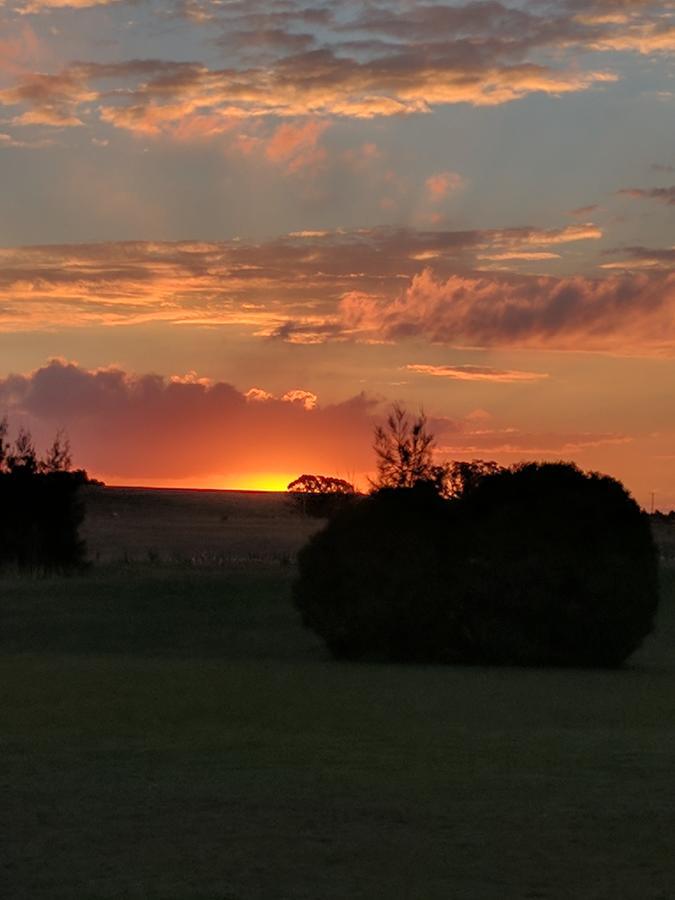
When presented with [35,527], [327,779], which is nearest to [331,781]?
[327,779]

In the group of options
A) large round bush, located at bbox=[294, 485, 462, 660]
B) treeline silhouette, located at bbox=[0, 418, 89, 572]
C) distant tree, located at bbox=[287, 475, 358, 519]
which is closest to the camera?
large round bush, located at bbox=[294, 485, 462, 660]

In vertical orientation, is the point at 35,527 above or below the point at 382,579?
above

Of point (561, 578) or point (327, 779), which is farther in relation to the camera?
point (561, 578)

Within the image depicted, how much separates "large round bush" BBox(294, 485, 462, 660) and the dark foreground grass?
1309mm

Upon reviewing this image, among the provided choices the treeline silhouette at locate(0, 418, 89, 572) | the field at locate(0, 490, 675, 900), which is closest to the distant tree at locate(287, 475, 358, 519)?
the treeline silhouette at locate(0, 418, 89, 572)

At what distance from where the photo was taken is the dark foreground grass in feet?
30.4

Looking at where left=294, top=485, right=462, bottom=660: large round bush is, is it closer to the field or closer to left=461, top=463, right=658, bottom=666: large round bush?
left=461, top=463, right=658, bottom=666: large round bush

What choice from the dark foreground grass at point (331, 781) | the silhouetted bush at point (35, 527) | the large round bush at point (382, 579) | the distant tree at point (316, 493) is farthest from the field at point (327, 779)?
the distant tree at point (316, 493)

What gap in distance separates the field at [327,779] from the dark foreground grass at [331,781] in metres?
0.03

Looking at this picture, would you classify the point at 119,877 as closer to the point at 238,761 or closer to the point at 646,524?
the point at 238,761

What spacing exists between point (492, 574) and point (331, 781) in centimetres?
1341

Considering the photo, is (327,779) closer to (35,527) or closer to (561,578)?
(561,578)

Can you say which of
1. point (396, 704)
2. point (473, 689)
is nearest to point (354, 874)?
point (396, 704)

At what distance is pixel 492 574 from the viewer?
26.1 m
